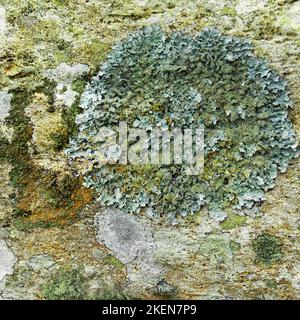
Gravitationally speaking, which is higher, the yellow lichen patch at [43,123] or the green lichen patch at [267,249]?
the yellow lichen patch at [43,123]

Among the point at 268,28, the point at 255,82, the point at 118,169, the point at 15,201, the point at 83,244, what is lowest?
the point at 83,244

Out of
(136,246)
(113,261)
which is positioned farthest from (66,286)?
(136,246)

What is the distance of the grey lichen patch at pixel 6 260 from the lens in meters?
2.55

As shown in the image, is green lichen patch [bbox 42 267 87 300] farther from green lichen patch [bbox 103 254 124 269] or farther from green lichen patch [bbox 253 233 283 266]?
green lichen patch [bbox 253 233 283 266]

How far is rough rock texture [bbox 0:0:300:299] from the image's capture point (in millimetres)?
2457

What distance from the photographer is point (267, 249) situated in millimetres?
2420

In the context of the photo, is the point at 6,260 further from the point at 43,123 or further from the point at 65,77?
the point at 65,77

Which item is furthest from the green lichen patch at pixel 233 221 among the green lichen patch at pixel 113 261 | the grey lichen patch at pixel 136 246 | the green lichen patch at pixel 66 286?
the green lichen patch at pixel 66 286

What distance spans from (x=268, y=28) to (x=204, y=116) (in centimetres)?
49

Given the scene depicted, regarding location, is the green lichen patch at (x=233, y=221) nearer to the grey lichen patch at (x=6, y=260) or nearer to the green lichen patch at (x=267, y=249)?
the green lichen patch at (x=267, y=249)

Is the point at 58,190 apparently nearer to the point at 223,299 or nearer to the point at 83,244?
the point at 83,244

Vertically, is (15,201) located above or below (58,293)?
above

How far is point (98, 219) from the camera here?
99.7 inches

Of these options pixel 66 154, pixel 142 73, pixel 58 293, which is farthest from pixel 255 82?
pixel 58 293
